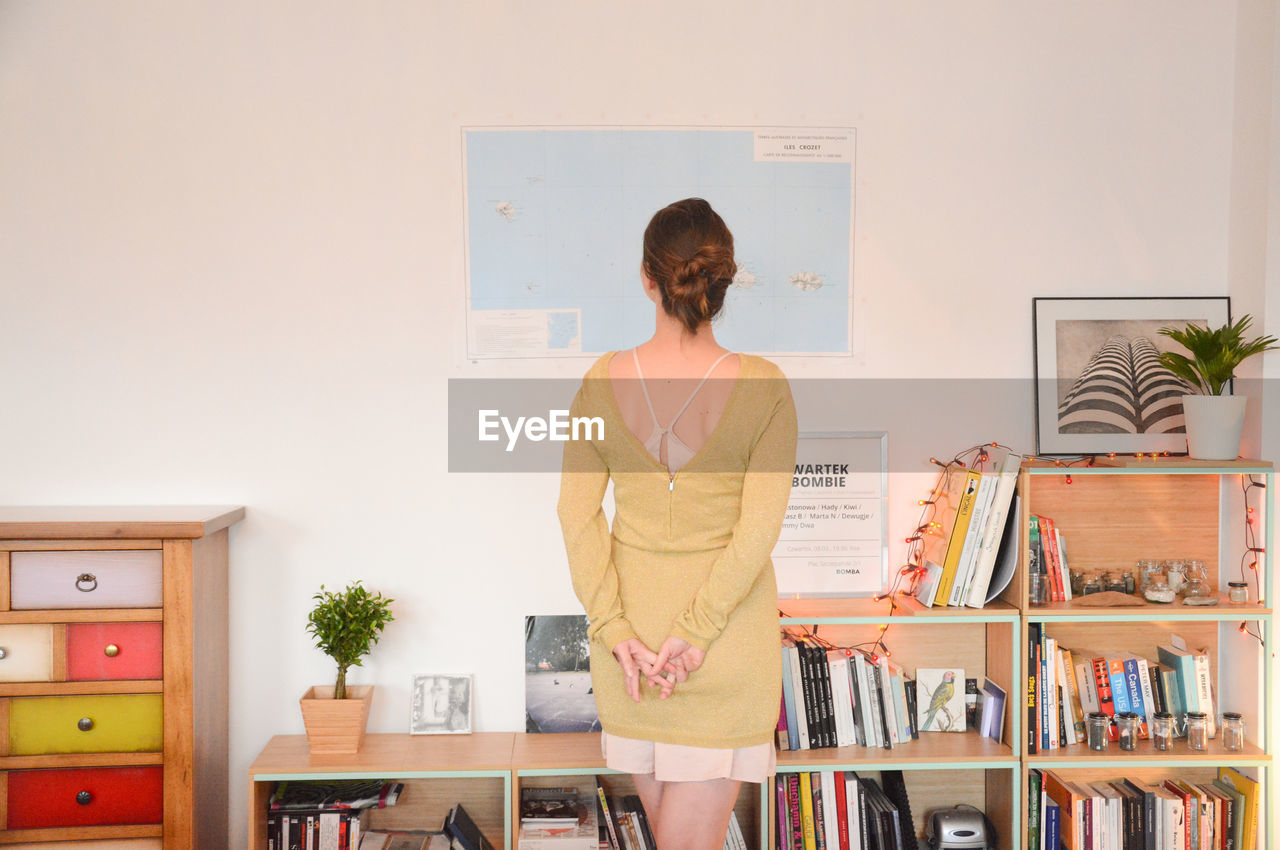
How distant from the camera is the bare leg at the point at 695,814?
5.83ft

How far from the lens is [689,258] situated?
1.70 metres

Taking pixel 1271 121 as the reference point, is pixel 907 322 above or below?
below

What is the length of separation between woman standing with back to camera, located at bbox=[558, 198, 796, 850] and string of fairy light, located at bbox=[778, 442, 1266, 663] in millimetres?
973

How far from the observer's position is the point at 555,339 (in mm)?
2697

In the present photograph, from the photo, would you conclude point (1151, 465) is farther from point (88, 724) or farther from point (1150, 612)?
point (88, 724)

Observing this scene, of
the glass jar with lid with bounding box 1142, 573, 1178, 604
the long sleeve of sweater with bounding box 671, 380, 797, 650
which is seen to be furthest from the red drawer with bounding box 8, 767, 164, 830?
the glass jar with lid with bounding box 1142, 573, 1178, 604

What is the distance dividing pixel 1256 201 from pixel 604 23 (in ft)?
6.17

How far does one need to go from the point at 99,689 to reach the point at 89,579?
0.26m

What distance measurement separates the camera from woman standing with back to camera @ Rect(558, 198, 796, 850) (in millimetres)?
1718

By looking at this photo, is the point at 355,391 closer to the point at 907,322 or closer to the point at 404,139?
the point at 404,139

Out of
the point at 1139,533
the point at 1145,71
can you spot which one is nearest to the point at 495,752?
the point at 1139,533

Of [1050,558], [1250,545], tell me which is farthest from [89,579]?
[1250,545]

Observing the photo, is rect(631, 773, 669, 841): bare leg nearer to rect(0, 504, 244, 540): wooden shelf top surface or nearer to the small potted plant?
the small potted plant

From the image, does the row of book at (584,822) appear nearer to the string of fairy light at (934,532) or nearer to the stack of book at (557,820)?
the stack of book at (557,820)
